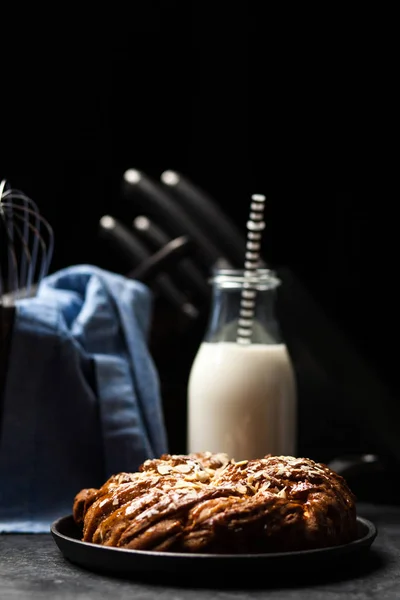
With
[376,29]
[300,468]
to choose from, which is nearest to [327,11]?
[376,29]

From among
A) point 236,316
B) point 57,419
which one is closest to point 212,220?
point 236,316

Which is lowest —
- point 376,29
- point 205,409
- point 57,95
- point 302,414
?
point 302,414

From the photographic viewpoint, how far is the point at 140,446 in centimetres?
135

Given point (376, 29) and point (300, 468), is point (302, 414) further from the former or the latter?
point (376, 29)

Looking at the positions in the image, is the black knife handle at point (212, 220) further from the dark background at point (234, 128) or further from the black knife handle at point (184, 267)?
the dark background at point (234, 128)

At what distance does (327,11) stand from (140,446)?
5.59 feet

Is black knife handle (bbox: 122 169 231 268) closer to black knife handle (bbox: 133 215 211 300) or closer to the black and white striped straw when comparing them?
black knife handle (bbox: 133 215 211 300)

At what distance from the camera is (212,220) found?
187 cm

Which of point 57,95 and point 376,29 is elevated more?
point 376,29

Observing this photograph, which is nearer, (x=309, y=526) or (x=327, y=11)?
(x=309, y=526)

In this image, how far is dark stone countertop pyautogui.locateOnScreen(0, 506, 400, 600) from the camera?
2.87 feet

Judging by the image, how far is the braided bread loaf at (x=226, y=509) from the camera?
0.91 metres

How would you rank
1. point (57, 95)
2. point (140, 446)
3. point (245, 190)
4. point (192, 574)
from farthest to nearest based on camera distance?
point (245, 190) < point (57, 95) < point (140, 446) < point (192, 574)

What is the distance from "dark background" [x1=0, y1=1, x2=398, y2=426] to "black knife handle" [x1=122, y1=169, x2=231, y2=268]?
56 centimetres
